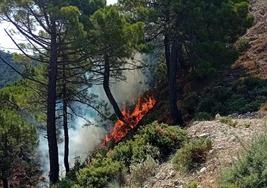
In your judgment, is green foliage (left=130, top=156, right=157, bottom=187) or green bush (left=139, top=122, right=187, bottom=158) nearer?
green foliage (left=130, top=156, right=157, bottom=187)

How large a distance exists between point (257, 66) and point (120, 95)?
27.0 feet

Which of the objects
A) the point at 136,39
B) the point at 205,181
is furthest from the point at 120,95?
the point at 205,181

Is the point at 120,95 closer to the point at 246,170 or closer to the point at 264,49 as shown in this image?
the point at 264,49

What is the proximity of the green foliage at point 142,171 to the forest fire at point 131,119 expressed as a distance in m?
11.6

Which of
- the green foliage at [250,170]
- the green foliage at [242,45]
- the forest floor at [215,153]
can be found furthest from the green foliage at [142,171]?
the green foliage at [242,45]

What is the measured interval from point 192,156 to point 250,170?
226 centimetres

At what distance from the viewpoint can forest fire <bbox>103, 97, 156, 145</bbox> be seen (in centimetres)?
2159

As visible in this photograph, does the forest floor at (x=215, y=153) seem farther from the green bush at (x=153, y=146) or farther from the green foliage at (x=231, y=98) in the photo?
the green foliage at (x=231, y=98)

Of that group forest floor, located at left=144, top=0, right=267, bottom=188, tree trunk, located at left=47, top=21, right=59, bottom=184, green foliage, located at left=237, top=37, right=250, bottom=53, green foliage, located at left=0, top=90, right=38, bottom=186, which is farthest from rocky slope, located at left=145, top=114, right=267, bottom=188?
green foliage, located at left=237, top=37, right=250, bottom=53

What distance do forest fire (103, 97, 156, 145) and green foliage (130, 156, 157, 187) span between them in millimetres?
11609

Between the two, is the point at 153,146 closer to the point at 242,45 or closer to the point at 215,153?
the point at 215,153

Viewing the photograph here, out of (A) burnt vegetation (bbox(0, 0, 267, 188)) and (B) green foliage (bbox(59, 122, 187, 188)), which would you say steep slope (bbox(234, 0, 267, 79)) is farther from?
(B) green foliage (bbox(59, 122, 187, 188))

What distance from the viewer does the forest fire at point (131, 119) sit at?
2159 centimetres

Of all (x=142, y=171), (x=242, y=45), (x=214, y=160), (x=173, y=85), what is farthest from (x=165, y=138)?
(x=242, y=45)
